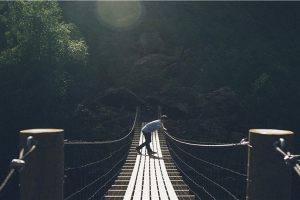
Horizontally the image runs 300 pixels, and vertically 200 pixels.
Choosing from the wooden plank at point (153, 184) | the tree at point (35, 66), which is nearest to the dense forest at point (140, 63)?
the tree at point (35, 66)

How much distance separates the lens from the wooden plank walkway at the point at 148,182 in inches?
166

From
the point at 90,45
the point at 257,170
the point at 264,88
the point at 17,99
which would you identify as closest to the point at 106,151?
the point at 17,99

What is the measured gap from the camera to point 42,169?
5.64ft

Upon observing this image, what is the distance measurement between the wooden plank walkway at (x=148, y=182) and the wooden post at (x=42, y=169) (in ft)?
7.97

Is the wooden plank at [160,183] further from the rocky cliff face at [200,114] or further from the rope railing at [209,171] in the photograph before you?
the rocky cliff face at [200,114]

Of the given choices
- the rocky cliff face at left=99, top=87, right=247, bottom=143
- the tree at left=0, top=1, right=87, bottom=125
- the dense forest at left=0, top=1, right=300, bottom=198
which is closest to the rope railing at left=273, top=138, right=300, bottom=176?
the rocky cliff face at left=99, top=87, right=247, bottom=143

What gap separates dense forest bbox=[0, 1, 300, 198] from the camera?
1548 centimetres

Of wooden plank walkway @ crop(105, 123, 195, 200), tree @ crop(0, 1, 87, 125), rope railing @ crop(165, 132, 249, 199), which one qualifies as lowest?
rope railing @ crop(165, 132, 249, 199)

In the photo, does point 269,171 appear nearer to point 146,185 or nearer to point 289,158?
point 289,158

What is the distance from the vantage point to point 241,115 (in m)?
17.0

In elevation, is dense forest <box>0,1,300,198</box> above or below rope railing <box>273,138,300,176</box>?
above

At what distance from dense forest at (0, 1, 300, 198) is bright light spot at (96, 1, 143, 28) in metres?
0.08

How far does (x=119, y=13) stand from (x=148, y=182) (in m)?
25.1

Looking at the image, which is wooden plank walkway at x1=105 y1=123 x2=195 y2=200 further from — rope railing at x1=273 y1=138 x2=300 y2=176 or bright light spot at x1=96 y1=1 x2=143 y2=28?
bright light spot at x1=96 y1=1 x2=143 y2=28
